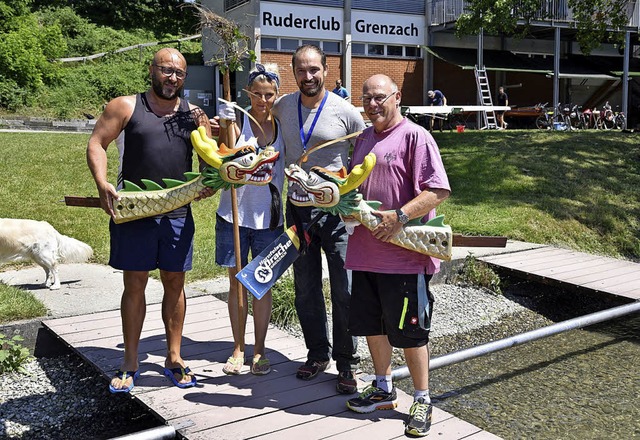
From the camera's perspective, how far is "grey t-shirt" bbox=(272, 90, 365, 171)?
3.90 m

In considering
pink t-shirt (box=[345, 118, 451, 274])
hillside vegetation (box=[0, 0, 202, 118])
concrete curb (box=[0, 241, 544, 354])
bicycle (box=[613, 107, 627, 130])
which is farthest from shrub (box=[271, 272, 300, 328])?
bicycle (box=[613, 107, 627, 130])

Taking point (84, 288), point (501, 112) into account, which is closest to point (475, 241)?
point (84, 288)

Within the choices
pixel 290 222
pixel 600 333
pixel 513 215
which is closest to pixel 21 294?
pixel 290 222

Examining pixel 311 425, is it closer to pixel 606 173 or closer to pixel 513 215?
pixel 513 215

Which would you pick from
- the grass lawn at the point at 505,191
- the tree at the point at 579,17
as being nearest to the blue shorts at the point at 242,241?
the grass lawn at the point at 505,191

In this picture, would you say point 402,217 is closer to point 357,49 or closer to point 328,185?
point 328,185

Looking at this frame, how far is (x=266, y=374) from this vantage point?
4207mm

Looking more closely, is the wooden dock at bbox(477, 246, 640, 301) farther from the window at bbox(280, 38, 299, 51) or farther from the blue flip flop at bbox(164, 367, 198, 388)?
the window at bbox(280, 38, 299, 51)

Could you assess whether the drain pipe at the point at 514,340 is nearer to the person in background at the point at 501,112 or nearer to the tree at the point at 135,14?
the person in background at the point at 501,112

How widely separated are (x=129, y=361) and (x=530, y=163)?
9884mm

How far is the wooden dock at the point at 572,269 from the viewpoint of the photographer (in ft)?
22.1

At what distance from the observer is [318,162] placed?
3.93m

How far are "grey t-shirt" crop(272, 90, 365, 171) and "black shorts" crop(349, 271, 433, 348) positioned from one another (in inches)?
29.6

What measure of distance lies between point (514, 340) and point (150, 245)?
2.71m
